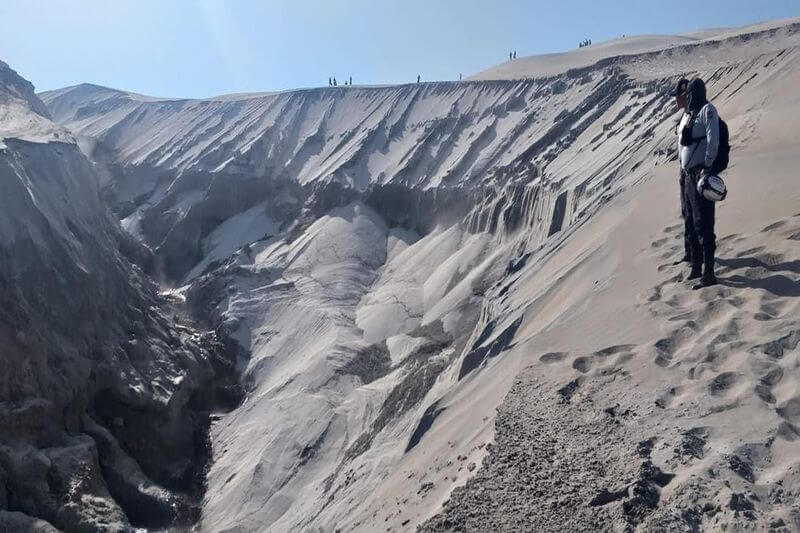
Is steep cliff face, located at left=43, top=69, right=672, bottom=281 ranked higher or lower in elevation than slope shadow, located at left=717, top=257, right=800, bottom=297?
higher

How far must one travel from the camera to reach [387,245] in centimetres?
1962

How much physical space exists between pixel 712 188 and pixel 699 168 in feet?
1.32

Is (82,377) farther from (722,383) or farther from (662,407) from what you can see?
(722,383)

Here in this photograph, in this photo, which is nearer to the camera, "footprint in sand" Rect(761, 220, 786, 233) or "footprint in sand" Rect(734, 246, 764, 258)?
"footprint in sand" Rect(734, 246, 764, 258)

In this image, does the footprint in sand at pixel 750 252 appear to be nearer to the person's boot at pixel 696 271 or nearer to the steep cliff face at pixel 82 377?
the person's boot at pixel 696 271

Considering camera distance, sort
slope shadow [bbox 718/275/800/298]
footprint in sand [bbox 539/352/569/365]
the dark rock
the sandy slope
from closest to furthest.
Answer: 1. the dark rock
2. the sandy slope
3. slope shadow [bbox 718/275/800/298]
4. footprint in sand [bbox 539/352/569/365]

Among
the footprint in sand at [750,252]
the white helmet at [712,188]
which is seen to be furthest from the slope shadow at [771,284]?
the white helmet at [712,188]

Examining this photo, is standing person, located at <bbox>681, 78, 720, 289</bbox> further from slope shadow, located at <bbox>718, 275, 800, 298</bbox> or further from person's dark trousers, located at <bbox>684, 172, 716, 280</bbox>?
slope shadow, located at <bbox>718, 275, 800, 298</bbox>

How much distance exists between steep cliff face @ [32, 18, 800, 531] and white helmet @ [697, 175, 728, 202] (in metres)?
1.25

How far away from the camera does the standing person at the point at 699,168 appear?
194 inches

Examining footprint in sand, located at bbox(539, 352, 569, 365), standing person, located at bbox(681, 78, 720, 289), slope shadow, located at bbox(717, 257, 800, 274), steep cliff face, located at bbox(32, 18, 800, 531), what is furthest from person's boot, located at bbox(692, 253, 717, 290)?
footprint in sand, located at bbox(539, 352, 569, 365)

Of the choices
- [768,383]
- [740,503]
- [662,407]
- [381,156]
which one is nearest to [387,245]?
[381,156]

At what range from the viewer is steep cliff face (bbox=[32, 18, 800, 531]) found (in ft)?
22.1

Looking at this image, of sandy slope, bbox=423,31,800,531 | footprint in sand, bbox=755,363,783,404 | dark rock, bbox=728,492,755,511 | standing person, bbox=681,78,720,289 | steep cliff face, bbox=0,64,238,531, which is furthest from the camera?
steep cliff face, bbox=0,64,238,531
